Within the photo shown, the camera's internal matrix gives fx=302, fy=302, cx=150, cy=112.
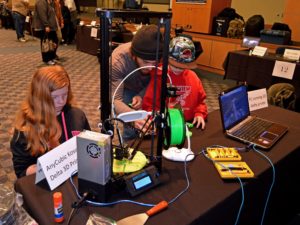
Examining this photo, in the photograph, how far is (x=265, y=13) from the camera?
23.0 feet

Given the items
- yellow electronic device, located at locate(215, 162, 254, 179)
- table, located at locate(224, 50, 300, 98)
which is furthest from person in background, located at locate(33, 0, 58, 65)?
yellow electronic device, located at locate(215, 162, 254, 179)

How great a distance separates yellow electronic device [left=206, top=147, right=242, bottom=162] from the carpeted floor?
1.37 m

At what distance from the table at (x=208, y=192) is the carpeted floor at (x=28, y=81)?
1233mm

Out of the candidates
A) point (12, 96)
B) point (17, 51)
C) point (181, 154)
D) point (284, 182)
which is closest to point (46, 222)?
point (181, 154)

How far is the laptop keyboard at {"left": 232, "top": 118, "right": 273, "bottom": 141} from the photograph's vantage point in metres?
1.36

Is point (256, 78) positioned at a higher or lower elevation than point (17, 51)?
higher

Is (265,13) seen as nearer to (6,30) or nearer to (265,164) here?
(265,164)

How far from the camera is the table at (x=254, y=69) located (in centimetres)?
334

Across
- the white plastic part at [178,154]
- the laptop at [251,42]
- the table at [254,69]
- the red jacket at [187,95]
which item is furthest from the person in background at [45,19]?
the white plastic part at [178,154]

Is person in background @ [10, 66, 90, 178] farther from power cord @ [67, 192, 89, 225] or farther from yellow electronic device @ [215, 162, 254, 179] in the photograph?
yellow electronic device @ [215, 162, 254, 179]

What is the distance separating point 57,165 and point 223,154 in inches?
24.2

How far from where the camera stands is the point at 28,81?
434 centimetres

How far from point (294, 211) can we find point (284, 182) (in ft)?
1.35

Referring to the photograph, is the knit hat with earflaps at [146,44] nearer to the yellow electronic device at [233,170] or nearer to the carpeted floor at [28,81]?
the yellow electronic device at [233,170]
